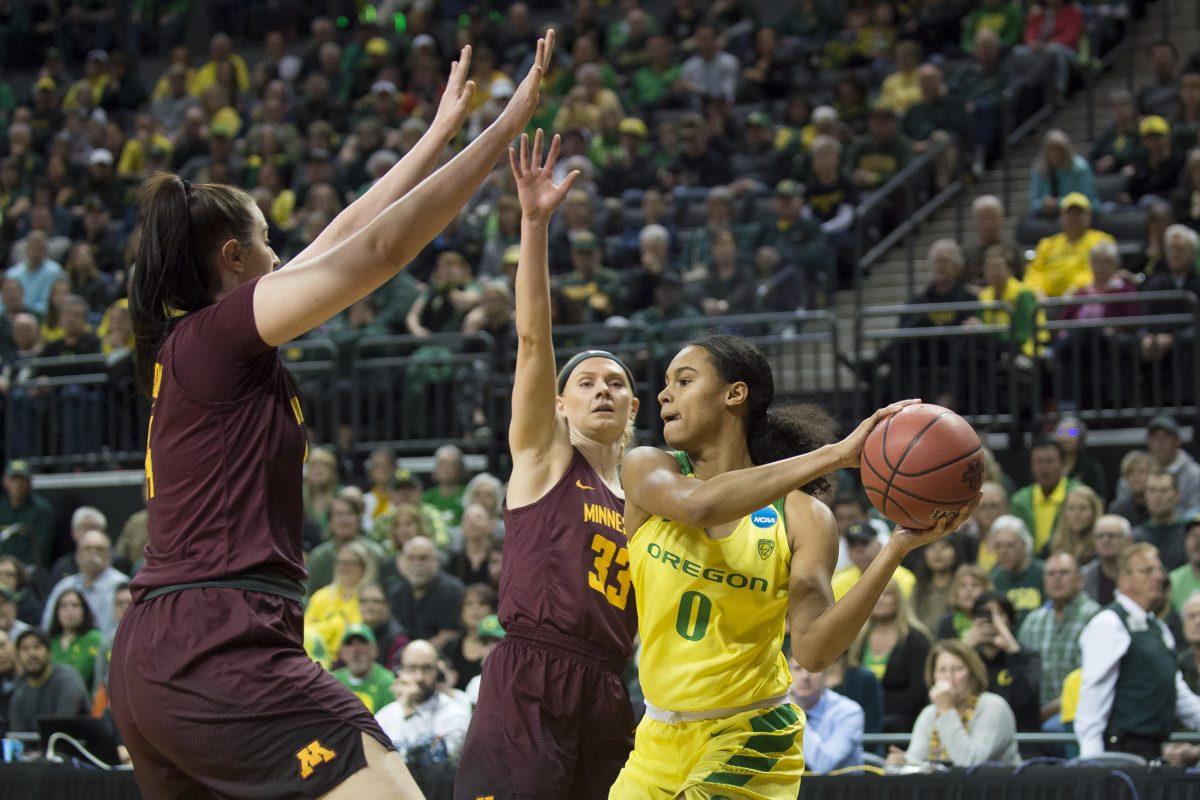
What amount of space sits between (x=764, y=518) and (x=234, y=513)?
1.73 metres

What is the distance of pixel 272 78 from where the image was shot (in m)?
20.6

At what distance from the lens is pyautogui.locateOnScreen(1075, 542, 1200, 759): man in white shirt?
8.44m

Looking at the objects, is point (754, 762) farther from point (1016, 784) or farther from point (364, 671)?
point (364, 671)

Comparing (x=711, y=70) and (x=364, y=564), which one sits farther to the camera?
(x=711, y=70)

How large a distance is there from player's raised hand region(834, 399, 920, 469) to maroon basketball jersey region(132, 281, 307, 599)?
1.31 meters

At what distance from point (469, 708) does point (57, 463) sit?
296 inches

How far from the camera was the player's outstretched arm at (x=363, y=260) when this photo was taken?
366 cm

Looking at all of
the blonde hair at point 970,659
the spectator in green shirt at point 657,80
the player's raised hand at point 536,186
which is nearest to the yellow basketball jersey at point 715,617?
the player's raised hand at point 536,186

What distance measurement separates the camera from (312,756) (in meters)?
3.70

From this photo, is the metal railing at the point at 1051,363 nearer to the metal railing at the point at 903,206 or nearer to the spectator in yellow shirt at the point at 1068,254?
the spectator in yellow shirt at the point at 1068,254

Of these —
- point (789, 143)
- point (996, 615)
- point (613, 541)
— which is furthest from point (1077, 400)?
point (613, 541)

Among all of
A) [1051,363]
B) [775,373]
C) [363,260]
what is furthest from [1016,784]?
[775,373]

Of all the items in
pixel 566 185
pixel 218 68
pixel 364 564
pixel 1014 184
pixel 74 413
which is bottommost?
pixel 364 564

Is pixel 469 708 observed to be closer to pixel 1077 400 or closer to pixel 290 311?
pixel 1077 400
